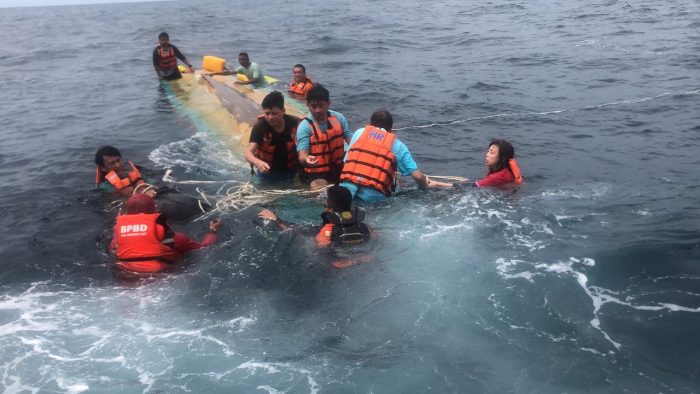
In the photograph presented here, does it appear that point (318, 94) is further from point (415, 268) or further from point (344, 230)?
→ point (415, 268)

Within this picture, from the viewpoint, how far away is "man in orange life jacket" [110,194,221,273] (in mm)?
6102

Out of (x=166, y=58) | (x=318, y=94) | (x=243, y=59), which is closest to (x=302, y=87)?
(x=243, y=59)

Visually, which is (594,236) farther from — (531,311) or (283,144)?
(283,144)

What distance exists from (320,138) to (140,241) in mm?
2895

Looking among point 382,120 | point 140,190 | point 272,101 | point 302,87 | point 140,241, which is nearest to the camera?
point 140,241

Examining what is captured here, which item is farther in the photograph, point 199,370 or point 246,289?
point 246,289

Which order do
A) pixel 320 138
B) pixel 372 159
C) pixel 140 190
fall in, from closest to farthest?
pixel 372 159
pixel 320 138
pixel 140 190

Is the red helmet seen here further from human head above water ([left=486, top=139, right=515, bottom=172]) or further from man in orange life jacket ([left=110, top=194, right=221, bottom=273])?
human head above water ([left=486, top=139, right=515, bottom=172])

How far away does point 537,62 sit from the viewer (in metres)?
18.4

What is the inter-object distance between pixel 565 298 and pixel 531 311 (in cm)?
46

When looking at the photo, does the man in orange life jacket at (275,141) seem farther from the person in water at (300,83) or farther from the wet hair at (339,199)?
the person in water at (300,83)

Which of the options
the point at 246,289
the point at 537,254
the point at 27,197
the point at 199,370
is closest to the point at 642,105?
the point at 537,254

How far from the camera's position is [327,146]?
7.94 metres

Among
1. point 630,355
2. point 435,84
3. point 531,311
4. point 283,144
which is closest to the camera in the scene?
point 630,355
